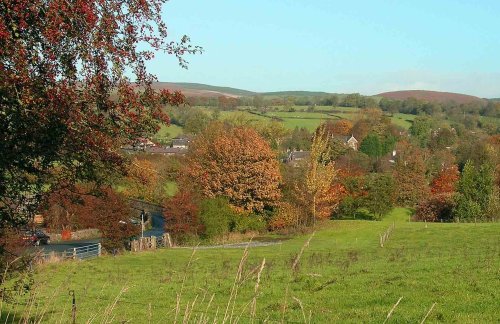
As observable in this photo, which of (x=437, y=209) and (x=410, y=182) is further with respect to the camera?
(x=410, y=182)

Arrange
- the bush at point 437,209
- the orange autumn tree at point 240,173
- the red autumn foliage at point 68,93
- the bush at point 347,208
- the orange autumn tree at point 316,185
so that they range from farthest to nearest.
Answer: the bush at point 347,208 < the bush at point 437,209 < the orange autumn tree at point 240,173 < the orange autumn tree at point 316,185 < the red autumn foliage at point 68,93

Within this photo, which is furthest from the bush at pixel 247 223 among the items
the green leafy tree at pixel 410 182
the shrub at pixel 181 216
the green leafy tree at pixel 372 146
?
the green leafy tree at pixel 372 146

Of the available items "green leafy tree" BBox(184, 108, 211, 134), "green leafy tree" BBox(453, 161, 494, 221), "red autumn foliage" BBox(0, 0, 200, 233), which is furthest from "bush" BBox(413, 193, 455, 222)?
"red autumn foliage" BBox(0, 0, 200, 233)

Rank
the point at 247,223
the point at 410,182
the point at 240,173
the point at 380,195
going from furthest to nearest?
the point at 410,182 → the point at 380,195 → the point at 240,173 → the point at 247,223

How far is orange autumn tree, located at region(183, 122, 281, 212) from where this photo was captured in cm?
5522

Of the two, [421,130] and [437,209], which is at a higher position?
[421,130]

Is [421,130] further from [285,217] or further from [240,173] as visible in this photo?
[240,173]

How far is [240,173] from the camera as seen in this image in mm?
55406

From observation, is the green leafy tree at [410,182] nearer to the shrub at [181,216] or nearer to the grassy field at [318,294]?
the shrub at [181,216]

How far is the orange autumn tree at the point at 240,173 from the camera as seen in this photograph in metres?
55.2

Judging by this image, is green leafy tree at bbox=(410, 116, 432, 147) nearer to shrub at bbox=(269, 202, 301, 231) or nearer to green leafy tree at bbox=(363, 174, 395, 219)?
green leafy tree at bbox=(363, 174, 395, 219)

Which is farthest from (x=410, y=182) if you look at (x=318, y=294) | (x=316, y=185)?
(x=318, y=294)

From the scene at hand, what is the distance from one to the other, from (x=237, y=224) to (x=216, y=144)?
7.93 m

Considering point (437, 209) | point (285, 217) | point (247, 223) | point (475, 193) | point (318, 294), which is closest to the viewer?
point (318, 294)
